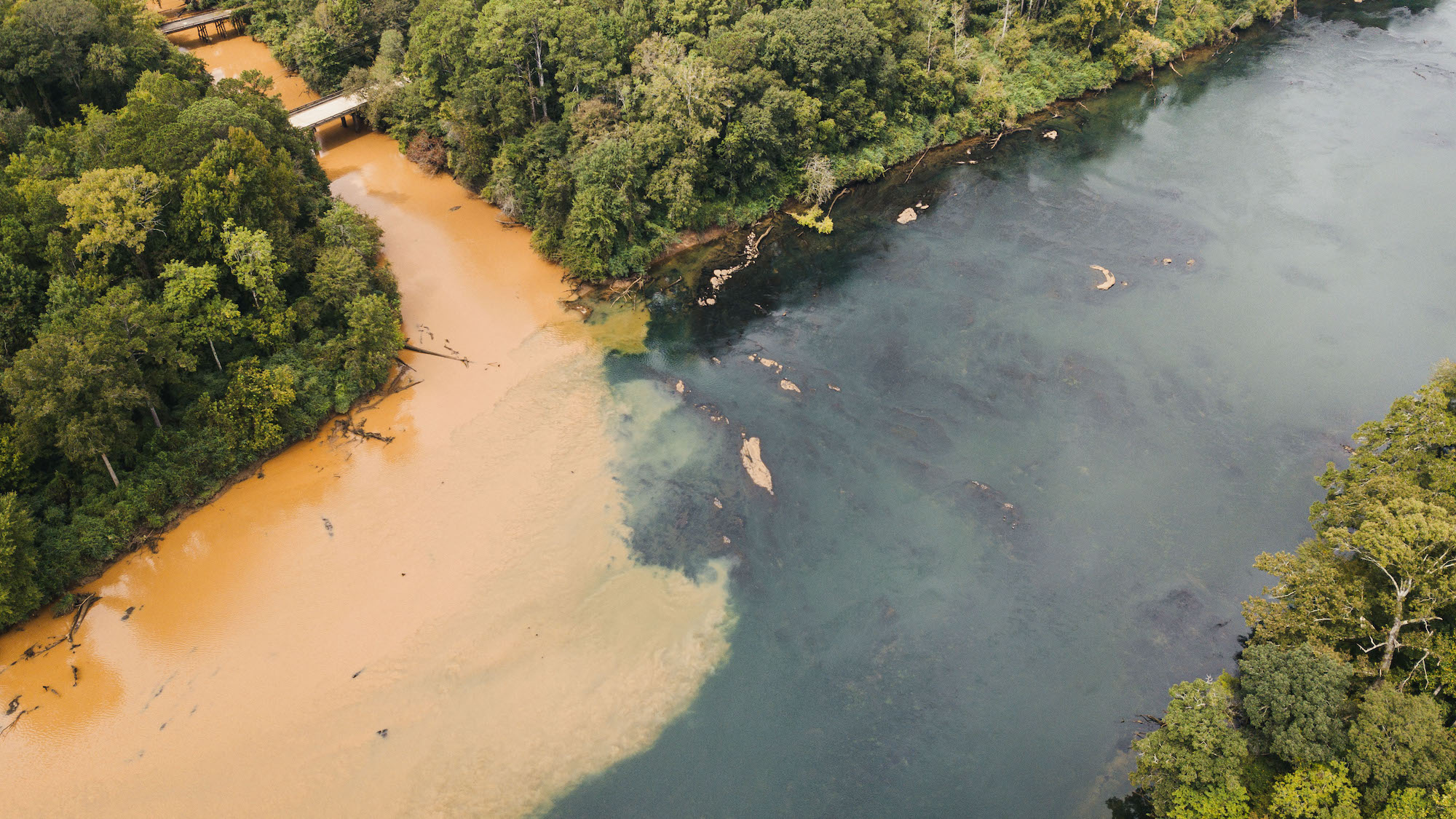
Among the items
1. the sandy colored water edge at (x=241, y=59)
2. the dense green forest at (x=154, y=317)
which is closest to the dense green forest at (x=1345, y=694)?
the dense green forest at (x=154, y=317)

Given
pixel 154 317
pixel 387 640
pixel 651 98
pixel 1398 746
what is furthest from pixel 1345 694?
pixel 154 317

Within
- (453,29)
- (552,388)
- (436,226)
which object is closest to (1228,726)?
(552,388)

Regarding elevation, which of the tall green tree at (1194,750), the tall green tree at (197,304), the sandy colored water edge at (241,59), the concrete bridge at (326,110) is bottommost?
the tall green tree at (1194,750)

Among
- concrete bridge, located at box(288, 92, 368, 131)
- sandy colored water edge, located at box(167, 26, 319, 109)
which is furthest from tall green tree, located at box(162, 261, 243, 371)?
sandy colored water edge, located at box(167, 26, 319, 109)

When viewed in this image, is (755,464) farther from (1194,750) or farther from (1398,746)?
(1398,746)

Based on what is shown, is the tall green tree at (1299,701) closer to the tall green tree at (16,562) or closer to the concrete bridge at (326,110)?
the tall green tree at (16,562)

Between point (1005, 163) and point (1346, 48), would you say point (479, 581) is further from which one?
point (1346, 48)
